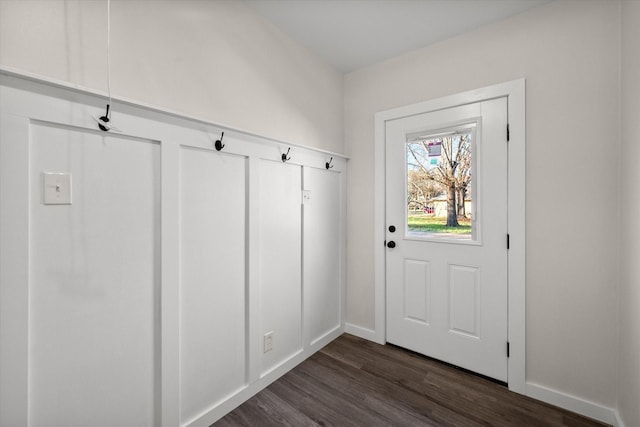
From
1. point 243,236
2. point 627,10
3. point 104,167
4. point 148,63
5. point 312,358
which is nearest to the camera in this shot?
point 104,167

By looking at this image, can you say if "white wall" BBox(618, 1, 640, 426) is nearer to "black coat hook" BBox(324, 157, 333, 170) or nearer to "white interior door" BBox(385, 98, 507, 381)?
"white interior door" BBox(385, 98, 507, 381)

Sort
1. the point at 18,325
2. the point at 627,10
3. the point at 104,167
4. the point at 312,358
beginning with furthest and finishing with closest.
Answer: the point at 312,358 < the point at 627,10 < the point at 104,167 < the point at 18,325

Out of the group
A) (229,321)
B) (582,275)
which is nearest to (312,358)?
(229,321)

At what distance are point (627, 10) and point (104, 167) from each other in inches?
103

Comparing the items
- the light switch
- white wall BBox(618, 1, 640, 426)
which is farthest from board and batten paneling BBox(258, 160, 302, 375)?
white wall BBox(618, 1, 640, 426)

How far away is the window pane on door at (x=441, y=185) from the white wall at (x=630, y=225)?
2.37 ft

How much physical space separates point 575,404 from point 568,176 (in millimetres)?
1347

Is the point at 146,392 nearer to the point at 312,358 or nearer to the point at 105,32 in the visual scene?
the point at 312,358

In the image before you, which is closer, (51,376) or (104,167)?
(51,376)

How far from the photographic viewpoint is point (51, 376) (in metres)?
1.01

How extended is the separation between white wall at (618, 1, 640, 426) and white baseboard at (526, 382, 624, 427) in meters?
0.10

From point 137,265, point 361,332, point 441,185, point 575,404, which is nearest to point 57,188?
point 137,265

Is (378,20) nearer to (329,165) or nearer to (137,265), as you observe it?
(329,165)

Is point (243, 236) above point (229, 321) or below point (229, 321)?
above
